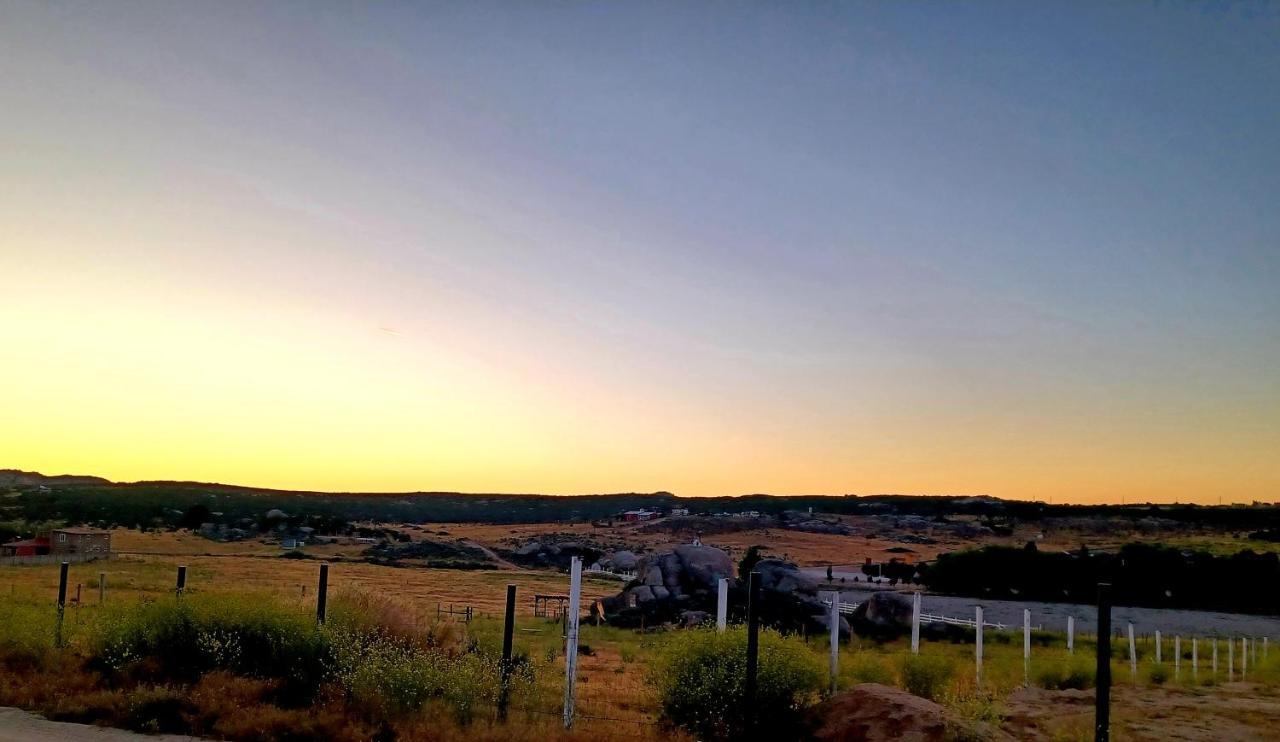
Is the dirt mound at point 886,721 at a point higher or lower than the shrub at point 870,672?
higher

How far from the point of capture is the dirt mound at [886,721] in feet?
34.5

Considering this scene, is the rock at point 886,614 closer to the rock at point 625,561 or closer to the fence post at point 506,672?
the fence post at point 506,672

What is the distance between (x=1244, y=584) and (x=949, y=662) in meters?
55.8

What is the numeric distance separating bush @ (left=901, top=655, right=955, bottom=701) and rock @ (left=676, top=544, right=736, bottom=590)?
24721 millimetres

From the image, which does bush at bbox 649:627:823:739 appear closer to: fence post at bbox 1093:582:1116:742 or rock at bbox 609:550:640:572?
fence post at bbox 1093:582:1116:742

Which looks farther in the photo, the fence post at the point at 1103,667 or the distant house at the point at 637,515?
the distant house at the point at 637,515

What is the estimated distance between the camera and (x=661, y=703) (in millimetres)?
12445

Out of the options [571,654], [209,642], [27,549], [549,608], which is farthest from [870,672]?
[27,549]

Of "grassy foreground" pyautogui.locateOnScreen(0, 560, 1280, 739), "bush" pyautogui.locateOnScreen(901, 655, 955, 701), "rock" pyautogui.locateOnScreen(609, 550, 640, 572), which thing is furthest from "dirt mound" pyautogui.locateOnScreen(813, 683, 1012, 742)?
"rock" pyautogui.locateOnScreen(609, 550, 640, 572)

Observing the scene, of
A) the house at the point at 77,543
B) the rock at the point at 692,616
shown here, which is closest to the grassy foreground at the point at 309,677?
the rock at the point at 692,616

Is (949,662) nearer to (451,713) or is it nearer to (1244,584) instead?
(451,713)

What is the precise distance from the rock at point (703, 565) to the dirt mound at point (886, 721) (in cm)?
3036

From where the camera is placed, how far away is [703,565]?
4312cm

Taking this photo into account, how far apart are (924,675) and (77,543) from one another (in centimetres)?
5699
